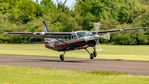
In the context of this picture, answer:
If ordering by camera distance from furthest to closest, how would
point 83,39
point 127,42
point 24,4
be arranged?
point 24,4 → point 127,42 → point 83,39

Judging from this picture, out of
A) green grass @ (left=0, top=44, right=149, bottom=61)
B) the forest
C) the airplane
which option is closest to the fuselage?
the airplane

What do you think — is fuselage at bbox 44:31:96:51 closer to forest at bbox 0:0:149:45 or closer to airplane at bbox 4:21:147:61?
airplane at bbox 4:21:147:61

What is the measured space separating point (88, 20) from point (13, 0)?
73.9 m

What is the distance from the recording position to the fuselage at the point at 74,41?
31469 mm

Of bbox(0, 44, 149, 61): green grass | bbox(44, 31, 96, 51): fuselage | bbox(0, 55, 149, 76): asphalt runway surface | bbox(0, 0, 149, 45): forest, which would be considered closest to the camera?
→ bbox(0, 55, 149, 76): asphalt runway surface

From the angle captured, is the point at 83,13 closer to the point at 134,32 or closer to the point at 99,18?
the point at 99,18

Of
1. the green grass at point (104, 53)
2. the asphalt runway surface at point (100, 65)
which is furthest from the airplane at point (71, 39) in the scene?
the green grass at point (104, 53)

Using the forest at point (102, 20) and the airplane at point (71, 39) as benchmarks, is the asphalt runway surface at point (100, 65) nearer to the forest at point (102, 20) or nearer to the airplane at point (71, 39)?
the airplane at point (71, 39)

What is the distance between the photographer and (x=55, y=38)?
116ft

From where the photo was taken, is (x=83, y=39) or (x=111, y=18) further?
(x=111, y=18)

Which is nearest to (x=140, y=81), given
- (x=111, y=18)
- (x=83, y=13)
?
(x=111, y=18)

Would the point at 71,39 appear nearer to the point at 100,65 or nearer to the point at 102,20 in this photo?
the point at 100,65

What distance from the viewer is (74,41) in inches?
1287

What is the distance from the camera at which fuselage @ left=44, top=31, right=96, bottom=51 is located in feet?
103
